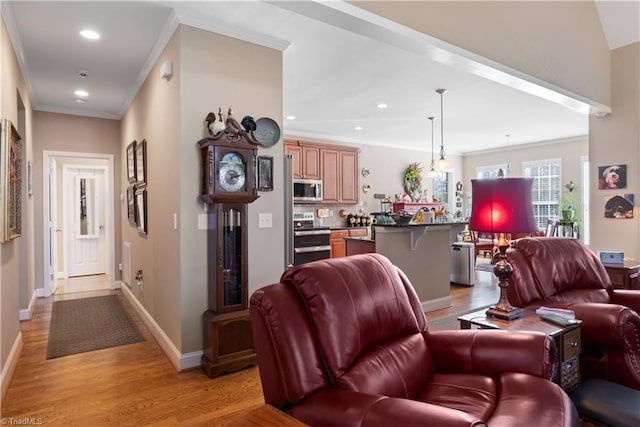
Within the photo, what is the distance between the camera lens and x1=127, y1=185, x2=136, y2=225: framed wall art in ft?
15.2

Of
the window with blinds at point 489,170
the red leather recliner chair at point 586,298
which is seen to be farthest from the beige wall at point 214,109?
the window with blinds at point 489,170

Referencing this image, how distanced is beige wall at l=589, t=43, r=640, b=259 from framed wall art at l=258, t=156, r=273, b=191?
364cm

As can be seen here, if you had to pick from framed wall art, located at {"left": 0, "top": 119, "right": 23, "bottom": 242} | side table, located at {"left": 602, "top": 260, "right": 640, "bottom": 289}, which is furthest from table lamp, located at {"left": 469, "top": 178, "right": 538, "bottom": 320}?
framed wall art, located at {"left": 0, "top": 119, "right": 23, "bottom": 242}

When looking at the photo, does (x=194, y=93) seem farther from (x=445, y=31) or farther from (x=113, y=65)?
(x=445, y=31)

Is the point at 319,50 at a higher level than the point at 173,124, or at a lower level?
higher

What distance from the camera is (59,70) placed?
3.89 m

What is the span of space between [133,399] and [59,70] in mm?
3371

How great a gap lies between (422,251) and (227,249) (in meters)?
2.65

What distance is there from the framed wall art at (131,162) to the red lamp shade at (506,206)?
390 cm

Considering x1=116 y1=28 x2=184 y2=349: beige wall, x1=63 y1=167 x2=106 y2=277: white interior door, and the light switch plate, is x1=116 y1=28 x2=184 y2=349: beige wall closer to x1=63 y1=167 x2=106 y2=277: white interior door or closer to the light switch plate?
the light switch plate

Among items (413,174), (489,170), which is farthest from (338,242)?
(489,170)

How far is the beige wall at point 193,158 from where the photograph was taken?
287 cm

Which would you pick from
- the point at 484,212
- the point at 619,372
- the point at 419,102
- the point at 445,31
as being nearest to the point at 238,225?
the point at 484,212

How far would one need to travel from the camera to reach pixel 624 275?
3.41 m
